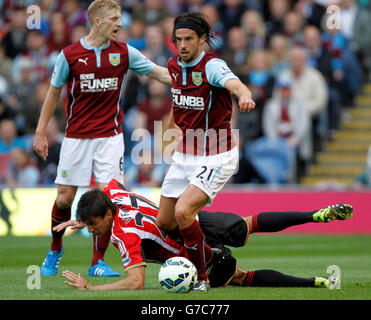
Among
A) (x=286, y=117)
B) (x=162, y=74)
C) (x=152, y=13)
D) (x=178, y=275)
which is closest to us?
(x=178, y=275)

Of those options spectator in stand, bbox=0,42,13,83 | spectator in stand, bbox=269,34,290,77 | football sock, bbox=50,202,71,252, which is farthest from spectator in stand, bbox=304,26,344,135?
football sock, bbox=50,202,71,252

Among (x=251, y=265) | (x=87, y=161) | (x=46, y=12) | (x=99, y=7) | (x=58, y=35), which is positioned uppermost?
(x=46, y=12)

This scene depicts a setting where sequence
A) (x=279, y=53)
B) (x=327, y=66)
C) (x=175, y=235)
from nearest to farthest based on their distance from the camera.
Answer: (x=175, y=235), (x=327, y=66), (x=279, y=53)

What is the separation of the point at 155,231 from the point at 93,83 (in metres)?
2.14

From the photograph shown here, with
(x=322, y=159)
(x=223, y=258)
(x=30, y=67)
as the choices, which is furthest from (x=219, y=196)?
(x=223, y=258)

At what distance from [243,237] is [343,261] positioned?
295cm

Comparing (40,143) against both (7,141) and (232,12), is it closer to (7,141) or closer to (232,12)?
(7,141)

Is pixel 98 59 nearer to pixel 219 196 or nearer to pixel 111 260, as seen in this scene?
pixel 111 260

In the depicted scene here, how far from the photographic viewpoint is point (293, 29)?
16.7 meters

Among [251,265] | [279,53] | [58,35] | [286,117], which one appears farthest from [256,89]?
[251,265]

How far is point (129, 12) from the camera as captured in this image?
18234mm

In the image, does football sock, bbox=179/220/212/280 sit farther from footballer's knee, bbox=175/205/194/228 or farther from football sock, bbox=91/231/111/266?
football sock, bbox=91/231/111/266

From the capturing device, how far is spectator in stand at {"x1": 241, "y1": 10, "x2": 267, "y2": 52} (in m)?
16.7

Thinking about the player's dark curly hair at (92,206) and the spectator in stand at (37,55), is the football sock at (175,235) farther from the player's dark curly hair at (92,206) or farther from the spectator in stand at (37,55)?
the spectator in stand at (37,55)
